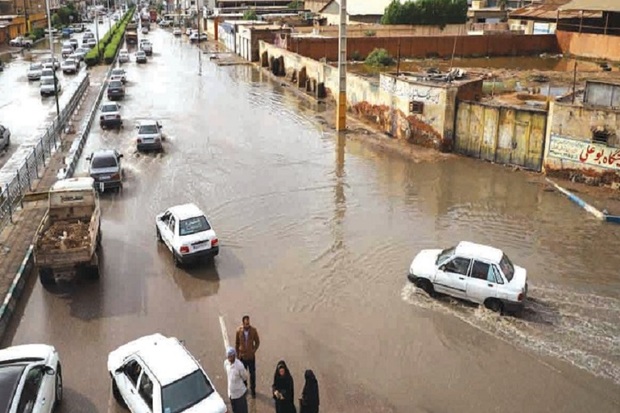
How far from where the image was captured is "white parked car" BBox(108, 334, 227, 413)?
10.5 metres

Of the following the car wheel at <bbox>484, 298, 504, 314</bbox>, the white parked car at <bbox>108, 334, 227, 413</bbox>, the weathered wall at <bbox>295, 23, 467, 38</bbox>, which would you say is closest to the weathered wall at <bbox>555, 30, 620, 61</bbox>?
the weathered wall at <bbox>295, 23, 467, 38</bbox>

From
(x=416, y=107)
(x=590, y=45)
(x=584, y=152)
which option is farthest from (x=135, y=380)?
(x=590, y=45)

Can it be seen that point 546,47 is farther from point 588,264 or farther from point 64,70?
point 588,264

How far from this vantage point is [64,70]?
2352 inches

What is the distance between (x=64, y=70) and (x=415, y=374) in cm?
5550

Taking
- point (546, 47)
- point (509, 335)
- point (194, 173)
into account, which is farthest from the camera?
point (546, 47)

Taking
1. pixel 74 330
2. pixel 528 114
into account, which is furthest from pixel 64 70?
pixel 74 330

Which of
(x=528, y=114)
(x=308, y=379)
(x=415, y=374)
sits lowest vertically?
(x=415, y=374)

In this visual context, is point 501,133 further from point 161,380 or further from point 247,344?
point 161,380

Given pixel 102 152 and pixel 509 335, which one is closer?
pixel 509 335

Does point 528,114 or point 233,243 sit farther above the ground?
point 528,114

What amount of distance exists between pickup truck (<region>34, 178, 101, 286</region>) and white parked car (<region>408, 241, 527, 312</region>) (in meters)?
8.55

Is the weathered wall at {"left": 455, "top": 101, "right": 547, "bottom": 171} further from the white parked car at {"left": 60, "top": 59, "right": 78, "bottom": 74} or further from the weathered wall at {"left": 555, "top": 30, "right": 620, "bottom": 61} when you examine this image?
the white parked car at {"left": 60, "top": 59, "right": 78, "bottom": 74}

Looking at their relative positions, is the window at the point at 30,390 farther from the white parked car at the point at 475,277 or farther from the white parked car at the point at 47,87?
the white parked car at the point at 47,87
